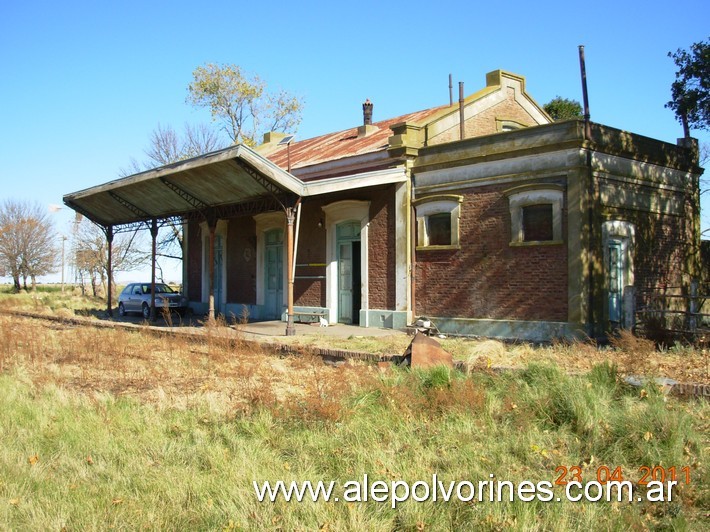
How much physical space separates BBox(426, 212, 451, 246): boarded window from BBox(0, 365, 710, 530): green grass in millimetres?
8606

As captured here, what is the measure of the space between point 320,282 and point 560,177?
25.5ft

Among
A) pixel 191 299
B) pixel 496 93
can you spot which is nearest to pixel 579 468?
pixel 496 93

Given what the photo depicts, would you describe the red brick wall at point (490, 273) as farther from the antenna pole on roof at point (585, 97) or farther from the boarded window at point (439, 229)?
the antenna pole on roof at point (585, 97)

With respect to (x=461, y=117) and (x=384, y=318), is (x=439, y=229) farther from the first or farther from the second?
(x=461, y=117)

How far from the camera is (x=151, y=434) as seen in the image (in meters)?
5.97

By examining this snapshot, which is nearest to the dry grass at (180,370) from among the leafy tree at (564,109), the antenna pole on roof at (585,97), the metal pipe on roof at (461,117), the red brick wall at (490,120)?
the antenna pole on roof at (585,97)

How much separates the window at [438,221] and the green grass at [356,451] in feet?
27.5

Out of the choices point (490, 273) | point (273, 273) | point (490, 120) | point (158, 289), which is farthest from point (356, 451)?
point (158, 289)

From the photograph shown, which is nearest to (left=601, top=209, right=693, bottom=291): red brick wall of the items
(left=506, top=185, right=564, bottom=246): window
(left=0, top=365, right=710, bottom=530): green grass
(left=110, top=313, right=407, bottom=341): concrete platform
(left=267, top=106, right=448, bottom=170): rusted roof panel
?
(left=506, top=185, right=564, bottom=246): window

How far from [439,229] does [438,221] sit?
21 centimetres

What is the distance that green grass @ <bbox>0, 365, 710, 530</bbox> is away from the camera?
4.16m
